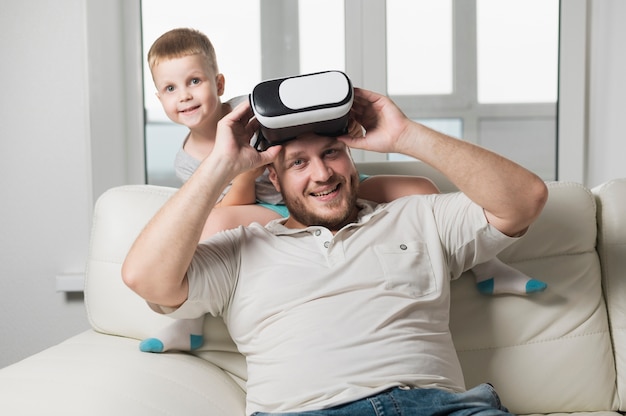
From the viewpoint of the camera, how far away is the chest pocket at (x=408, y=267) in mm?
1575

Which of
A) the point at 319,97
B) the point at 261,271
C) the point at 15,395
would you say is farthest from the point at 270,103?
the point at 15,395

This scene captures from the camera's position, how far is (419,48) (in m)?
2.84

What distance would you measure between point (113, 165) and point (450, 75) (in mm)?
1331

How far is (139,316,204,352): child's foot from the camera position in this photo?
5.45ft

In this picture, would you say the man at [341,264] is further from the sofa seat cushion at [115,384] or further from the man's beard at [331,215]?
the sofa seat cushion at [115,384]

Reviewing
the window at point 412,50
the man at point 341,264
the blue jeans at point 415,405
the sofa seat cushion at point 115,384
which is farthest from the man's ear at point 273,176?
the window at point 412,50

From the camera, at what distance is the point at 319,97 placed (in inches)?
58.1

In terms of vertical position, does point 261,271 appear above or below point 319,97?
below

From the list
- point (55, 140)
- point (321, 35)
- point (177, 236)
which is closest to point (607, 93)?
point (321, 35)

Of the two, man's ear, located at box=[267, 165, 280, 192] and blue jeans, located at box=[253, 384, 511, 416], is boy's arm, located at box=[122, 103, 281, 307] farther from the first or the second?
blue jeans, located at box=[253, 384, 511, 416]

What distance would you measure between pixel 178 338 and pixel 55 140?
4.23 feet

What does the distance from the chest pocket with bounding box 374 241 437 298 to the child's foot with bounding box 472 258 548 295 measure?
19cm

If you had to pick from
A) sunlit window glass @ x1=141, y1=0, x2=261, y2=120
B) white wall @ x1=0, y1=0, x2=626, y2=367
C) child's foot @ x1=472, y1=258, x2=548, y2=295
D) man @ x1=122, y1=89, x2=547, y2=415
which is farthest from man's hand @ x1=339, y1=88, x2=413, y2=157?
white wall @ x1=0, y1=0, x2=626, y2=367

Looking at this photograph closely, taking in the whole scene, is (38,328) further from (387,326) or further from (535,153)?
(535,153)
